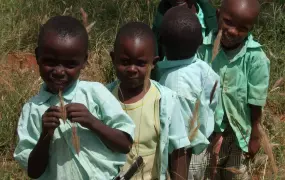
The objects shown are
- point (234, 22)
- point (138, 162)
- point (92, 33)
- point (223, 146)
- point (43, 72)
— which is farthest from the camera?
point (92, 33)

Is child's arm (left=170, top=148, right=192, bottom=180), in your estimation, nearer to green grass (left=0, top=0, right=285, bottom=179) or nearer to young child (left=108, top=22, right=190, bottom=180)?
young child (left=108, top=22, right=190, bottom=180)

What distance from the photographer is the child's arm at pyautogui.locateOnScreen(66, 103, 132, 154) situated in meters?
2.23

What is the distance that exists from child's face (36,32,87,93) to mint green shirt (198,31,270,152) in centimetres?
120

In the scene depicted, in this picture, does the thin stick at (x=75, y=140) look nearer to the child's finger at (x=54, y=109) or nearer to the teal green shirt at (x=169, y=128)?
the child's finger at (x=54, y=109)

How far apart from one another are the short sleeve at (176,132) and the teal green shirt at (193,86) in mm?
110

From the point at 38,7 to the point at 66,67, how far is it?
4.00m

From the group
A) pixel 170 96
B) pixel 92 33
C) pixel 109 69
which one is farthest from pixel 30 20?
pixel 170 96

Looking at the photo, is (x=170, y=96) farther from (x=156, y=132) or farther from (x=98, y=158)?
(x=98, y=158)

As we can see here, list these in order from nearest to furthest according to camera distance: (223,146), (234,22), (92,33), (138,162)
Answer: (138,162)
(234,22)
(223,146)
(92,33)

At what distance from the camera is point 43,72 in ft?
7.79

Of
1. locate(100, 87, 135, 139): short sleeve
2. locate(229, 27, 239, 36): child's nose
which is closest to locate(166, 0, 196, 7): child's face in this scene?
locate(229, 27, 239, 36): child's nose

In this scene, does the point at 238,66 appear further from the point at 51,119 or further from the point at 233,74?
the point at 51,119

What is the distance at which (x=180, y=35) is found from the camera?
301cm

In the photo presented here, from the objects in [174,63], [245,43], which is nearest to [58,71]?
[174,63]
